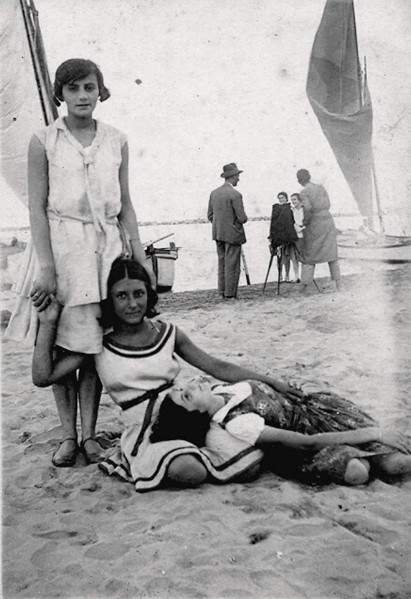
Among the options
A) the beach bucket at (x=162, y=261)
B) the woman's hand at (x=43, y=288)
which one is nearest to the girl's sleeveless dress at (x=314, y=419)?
the woman's hand at (x=43, y=288)

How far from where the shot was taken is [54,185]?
213 centimetres

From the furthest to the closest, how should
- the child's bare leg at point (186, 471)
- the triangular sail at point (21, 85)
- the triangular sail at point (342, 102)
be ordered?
the triangular sail at point (342, 102) < the triangular sail at point (21, 85) < the child's bare leg at point (186, 471)

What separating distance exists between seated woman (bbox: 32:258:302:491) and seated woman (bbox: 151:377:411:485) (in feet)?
0.18

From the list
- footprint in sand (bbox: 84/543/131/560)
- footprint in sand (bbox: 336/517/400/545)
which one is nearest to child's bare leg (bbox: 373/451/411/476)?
footprint in sand (bbox: 336/517/400/545)

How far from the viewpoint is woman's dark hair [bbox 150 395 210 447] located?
6.63 ft

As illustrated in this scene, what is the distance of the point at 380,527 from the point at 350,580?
0.91 ft

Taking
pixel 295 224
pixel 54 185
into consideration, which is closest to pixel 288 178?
pixel 295 224

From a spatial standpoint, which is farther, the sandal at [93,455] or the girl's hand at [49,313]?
the sandal at [93,455]

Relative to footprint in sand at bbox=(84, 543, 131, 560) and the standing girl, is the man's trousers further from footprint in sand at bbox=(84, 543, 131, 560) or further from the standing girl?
footprint in sand at bbox=(84, 543, 131, 560)

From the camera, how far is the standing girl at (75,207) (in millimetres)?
2105

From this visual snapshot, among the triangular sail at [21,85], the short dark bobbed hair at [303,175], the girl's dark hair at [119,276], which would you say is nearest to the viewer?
the girl's dark hair at [119,276]

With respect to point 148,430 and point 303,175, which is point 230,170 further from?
point 148,430

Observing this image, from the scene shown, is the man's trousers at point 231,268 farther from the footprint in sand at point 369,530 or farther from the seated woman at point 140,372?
the footprint in sand at point 369,530

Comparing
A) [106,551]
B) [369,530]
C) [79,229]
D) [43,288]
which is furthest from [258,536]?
[79,229]
